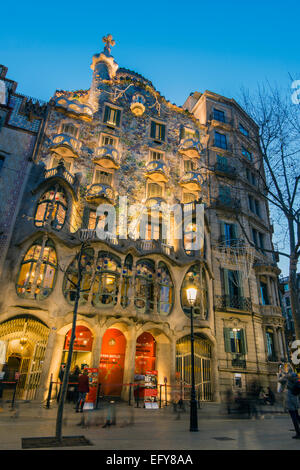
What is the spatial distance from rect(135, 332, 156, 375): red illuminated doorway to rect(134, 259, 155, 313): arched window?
123 inches

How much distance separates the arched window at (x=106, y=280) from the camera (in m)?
17.9

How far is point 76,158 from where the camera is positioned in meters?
23.4

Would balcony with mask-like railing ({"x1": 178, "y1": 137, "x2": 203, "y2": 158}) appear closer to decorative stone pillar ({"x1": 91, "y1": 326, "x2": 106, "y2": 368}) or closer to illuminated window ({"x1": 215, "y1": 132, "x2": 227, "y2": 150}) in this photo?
illuminated window ({"x1": 215, "y1": 132, "x2": 227, "y2": 150})

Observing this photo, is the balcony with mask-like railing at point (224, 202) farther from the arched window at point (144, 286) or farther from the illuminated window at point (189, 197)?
the arched window at point (144, 286)

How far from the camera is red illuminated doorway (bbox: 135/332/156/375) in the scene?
20.0 metres

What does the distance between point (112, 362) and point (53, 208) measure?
448 inches

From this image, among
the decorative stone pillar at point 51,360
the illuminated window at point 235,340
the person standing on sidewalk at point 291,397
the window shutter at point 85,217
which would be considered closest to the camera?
the person standing on sidewalk at point 291,397

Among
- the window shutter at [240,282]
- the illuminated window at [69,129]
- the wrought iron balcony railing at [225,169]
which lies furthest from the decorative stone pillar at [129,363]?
the wrought iron balcony railing at [225,169]

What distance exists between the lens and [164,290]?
20141mm

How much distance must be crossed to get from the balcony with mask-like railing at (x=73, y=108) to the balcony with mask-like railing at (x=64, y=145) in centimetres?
347

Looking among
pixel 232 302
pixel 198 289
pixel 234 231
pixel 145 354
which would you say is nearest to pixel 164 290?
pixel 198 289

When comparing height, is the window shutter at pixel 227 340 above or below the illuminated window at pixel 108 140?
below

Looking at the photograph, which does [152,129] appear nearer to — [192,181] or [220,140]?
[192,181]
